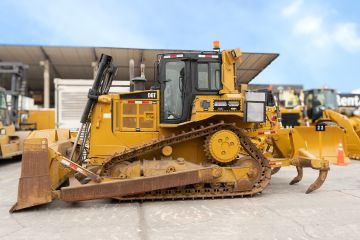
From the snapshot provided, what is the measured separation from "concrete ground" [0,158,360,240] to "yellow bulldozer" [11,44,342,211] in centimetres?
35

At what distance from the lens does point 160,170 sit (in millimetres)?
6191

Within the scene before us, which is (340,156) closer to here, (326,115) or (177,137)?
(326,115)

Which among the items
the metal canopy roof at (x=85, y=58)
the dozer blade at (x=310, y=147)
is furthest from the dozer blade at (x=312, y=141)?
the metal canopy roof at (x=85, y=58)

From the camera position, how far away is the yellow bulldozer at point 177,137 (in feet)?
20.1

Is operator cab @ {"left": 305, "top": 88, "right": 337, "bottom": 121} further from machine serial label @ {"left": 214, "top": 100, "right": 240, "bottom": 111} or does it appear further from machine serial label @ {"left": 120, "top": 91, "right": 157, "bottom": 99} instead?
machine serial label @ {"left": 120, "top": 91, "right": 157, "bottom": 99}

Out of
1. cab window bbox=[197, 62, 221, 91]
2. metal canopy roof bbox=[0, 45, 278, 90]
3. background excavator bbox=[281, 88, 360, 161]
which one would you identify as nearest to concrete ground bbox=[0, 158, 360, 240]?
cab window bbox=[197, 62, 221, 91]

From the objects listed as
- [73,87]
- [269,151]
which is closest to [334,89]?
[269,151]

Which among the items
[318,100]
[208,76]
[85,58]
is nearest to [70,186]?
[208,76]

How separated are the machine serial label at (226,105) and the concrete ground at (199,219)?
1.64 meters

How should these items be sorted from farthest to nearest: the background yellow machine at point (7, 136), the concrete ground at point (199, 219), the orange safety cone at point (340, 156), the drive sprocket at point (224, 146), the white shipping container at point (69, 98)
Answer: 1. the white shipping container at point (69, 98)
2. the background yellow machine at point (7, 136)
3. the orange safety cone at point (340, 156)
4. the drive sprocket at point (224, 146)
5. the concrete ground at point (199, 219)

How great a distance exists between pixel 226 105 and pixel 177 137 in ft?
3.54

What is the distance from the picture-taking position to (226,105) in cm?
646

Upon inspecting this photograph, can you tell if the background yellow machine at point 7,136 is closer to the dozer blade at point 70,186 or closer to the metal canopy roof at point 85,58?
the metal canopy roof at point 85,58

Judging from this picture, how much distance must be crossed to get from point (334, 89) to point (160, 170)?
42.3 ft
